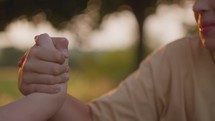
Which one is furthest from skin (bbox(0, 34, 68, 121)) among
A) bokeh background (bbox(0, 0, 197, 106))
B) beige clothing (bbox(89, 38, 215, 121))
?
bokeh background (bbox(0, 0, 197, 106))

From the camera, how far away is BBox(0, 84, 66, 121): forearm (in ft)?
4.44

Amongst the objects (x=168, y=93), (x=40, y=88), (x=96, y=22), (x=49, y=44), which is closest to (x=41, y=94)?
(x=40, y=88)

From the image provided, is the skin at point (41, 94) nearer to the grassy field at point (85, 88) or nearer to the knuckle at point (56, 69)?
the knuckle at point (56, 69)

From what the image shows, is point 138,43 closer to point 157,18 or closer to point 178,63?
point 157,18

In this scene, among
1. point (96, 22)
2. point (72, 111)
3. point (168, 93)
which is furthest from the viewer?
point (96, 22)

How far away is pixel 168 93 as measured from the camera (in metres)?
1.87

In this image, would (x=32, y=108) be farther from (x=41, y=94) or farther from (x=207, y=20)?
(x=207, y=20)

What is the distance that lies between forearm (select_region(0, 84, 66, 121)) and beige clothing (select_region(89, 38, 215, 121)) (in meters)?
0.43

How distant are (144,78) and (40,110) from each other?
57cm

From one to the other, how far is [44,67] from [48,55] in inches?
1.2

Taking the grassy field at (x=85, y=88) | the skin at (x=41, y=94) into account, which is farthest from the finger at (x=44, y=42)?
the grassy field at (x=85, y=88)

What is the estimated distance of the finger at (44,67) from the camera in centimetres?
141

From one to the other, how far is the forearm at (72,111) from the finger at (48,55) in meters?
0.28

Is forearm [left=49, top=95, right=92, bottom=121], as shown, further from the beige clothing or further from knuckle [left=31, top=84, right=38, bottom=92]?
knuckle [left=31, top=84, right=38, bottom=92]
